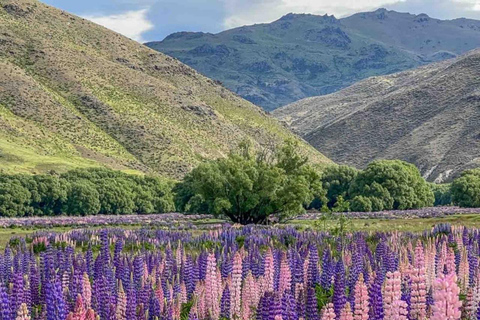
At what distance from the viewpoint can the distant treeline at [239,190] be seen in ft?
165

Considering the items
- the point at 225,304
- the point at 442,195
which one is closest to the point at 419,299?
the point at 225,304

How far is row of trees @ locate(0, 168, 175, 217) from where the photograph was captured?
260 feet

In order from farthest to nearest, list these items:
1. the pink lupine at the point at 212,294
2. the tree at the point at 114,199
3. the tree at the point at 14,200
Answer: the tree at the point at 114,199 → the tree at the point at 14,200 → the pink lupine at the point at 212,294

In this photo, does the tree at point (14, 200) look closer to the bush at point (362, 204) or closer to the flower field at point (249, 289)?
the bush at point (362, 204)

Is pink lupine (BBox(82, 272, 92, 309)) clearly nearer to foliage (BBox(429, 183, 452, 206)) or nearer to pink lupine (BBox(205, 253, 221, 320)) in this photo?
pink lupine (BBox(205, 253, 221, 320))

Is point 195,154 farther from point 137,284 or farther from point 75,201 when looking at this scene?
point 137,284

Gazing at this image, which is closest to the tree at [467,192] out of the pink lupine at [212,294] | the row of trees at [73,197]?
the row of trees at [73,197]

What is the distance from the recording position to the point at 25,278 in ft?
40.9

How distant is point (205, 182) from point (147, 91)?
116333 mm

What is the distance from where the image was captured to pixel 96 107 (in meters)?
148

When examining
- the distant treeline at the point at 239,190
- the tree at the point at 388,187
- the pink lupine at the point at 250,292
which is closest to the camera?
the pink lupine at the point at 250,292

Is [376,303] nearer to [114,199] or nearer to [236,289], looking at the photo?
[236,289]

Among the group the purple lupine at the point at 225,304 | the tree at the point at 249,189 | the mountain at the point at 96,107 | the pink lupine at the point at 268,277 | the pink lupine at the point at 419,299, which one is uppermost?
the mountain at the point at 96,107

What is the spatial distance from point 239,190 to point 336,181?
1945 inches
